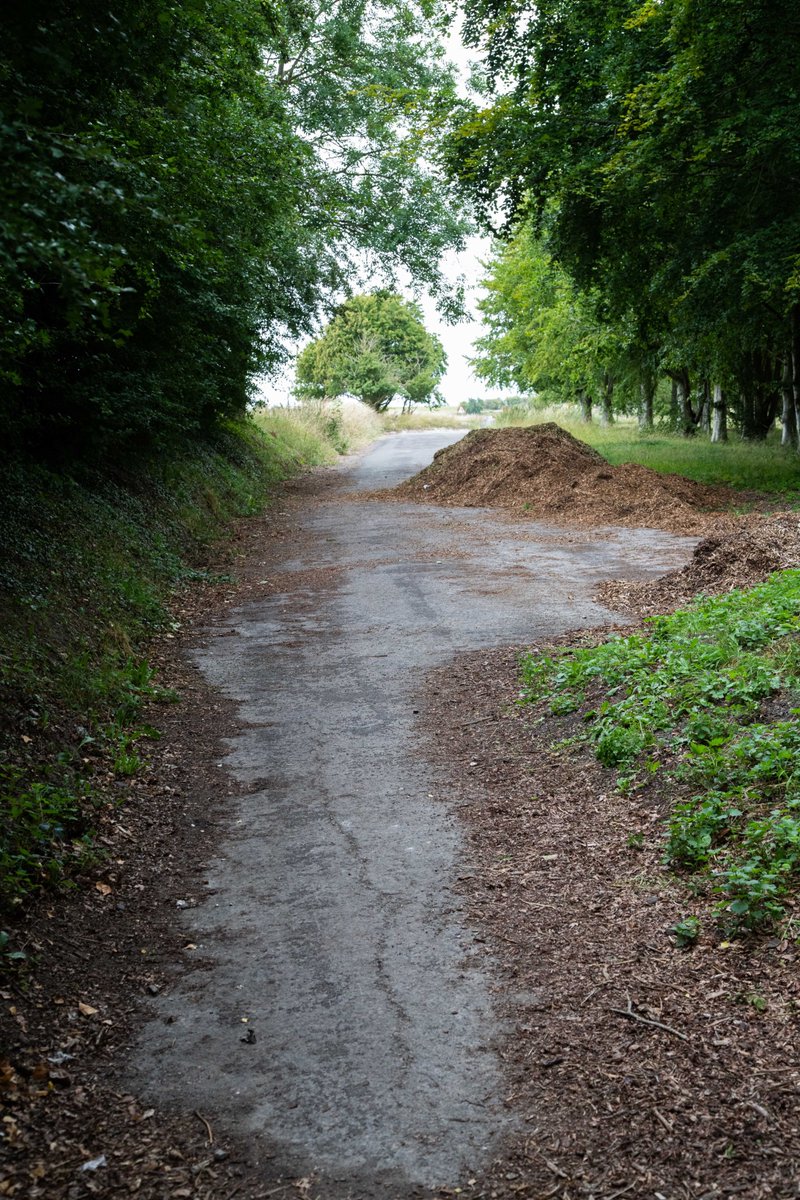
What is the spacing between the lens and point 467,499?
2130cm

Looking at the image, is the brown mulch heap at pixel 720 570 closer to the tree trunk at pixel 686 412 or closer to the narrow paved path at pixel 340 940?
the narrow paved path at pixel 340 940

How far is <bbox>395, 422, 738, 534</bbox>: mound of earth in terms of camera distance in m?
17.6

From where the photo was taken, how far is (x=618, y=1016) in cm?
372

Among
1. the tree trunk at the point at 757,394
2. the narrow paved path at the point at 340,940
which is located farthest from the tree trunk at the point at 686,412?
the narrow paved path at the point at 340,940

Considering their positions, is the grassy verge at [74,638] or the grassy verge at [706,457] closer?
the grassy verge at [74,638]

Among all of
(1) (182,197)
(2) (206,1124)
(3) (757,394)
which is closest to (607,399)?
(3) (757,394)

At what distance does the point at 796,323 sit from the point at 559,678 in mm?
17186

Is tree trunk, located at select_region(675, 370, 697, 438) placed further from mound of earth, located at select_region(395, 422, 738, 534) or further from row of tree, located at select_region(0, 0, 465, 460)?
mound of earth, located at select_region(395, 422, 738, 534)

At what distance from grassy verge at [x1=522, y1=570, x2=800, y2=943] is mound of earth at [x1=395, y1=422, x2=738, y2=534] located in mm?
8975

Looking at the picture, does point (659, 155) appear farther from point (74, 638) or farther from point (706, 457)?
point (74, 638)

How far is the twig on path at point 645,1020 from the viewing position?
3576 mm

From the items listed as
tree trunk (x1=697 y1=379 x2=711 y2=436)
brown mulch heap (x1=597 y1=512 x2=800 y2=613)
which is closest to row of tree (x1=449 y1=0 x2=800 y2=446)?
brown mulch heap (x1=597 y1=512 x2=800 y2=613)

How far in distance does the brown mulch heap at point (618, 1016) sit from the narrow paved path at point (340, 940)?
16cm

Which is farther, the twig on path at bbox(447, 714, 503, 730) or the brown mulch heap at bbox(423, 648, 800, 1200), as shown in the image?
the twig on path at bbox(447, 714, 503, 730)
